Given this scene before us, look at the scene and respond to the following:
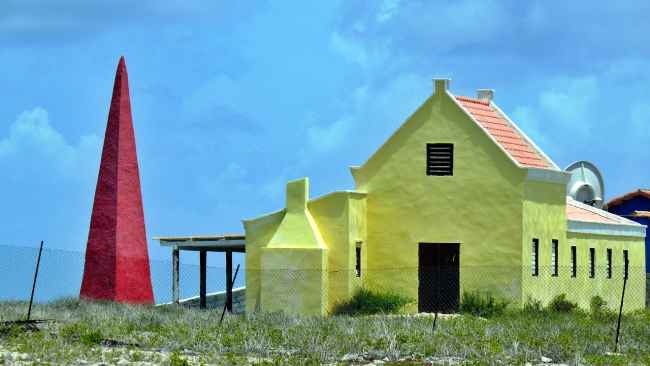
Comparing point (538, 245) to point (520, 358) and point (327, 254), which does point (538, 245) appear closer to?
point (327, 254)

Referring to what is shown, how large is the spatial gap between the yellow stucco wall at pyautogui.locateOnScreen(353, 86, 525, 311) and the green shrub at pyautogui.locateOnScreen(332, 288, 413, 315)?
54 centimetres

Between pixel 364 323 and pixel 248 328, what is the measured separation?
3134 millimetres

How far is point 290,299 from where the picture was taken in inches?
1585

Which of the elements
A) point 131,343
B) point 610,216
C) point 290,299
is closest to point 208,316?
point 290,299

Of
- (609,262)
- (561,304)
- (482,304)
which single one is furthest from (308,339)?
(609,262)

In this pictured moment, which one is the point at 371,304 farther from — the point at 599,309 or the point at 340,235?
the point at 599,309

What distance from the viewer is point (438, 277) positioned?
135 ft

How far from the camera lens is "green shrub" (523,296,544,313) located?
128 ft

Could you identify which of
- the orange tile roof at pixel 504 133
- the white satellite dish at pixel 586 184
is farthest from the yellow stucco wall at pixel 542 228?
the white satellite dish at pixel 586 184

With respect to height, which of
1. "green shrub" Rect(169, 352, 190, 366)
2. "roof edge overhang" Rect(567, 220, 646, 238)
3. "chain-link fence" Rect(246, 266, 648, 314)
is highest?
"roof edge overhang" Rect(567, 220, 646, 238)

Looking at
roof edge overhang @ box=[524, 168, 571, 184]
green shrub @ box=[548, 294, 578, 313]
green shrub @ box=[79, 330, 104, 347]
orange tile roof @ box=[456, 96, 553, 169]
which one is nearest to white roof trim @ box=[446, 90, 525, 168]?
orange tile roof @ box=[456, 96, 553, 169]

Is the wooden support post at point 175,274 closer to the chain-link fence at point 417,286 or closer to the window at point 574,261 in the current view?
the chain-link fence at point 417,286

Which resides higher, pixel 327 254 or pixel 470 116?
pixel 470 116

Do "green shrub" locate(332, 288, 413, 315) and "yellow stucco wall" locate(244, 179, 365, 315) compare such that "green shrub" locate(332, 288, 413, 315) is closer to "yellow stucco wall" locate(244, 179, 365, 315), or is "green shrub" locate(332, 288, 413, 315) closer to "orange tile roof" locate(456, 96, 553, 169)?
"yellow stucco wall" locate(244, 179, 365, 315)
